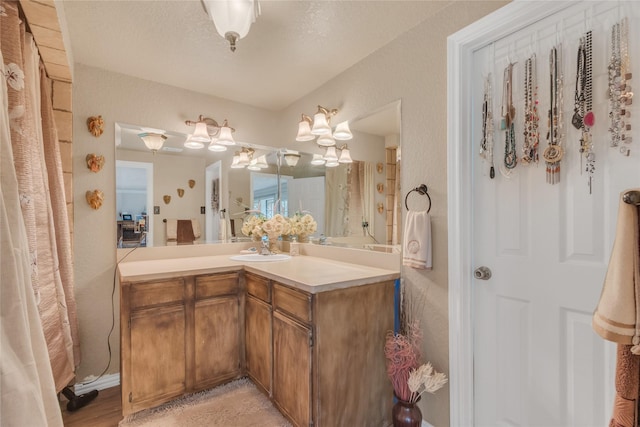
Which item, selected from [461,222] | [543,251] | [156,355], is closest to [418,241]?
[461,222]

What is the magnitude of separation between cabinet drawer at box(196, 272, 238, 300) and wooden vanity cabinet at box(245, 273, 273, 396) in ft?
0.33

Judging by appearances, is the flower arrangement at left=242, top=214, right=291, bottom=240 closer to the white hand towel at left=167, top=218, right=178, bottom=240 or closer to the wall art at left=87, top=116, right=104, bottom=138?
the white hand towel at left=167, top=218, right=178, bottom=240

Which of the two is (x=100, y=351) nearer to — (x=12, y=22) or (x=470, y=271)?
(x=12, y=22)

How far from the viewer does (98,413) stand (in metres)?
2.06

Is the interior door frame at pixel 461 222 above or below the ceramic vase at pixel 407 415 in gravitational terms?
above

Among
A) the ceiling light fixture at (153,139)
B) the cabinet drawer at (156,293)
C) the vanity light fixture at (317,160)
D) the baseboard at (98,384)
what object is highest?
the ceiling light fixture at (153,139)

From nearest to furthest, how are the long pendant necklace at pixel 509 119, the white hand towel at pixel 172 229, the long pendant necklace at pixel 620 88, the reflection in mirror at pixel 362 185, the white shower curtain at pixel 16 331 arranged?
the white shower curtain at pixel 16 331 < the long pendant necklace at pixel 620 88 < the long pendant necklace at pixel 509 119 < the reflection in mirror at pixel 362 185 < the white hand towel at pixel 172 229

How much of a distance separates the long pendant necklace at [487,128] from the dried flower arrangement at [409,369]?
3.26 feet

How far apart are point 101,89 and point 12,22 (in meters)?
1.18

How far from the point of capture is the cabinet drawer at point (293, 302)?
5.36 ft

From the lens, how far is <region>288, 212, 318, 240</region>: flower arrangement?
2.83 meters

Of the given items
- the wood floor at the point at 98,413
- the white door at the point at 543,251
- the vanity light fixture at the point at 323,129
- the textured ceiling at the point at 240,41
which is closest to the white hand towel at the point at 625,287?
the white door at the point at 543,251

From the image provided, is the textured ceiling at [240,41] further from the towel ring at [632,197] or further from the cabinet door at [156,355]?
the cabinet door at [156,355]

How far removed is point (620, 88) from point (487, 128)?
A: 1.62 feet
